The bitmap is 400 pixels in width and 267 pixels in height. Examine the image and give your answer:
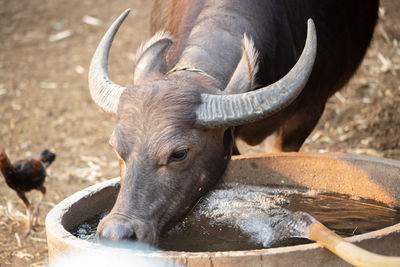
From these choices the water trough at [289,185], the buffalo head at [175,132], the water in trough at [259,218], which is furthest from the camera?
the water in trough at [259,218]

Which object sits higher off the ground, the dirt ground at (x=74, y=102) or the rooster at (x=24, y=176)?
the rooster at (x=24, y=176)

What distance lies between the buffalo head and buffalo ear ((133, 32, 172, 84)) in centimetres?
25

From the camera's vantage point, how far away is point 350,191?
3209 millimetres

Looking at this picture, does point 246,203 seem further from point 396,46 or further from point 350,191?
point 396,46

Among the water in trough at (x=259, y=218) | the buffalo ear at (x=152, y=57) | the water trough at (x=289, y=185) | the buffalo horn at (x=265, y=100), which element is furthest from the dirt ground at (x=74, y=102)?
the buffalo horn at (x=265, y=100)

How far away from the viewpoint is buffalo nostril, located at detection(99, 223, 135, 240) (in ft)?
7.70

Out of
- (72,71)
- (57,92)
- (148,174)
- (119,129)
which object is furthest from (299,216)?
(72,71)

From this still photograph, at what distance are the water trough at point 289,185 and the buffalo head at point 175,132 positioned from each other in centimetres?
30

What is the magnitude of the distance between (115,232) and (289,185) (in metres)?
1.33

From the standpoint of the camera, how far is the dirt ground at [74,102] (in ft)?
17.0

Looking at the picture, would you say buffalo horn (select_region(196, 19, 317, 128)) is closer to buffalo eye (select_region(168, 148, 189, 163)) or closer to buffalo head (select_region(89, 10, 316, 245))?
buffalo head (select_region(89, 10, 316, 245))

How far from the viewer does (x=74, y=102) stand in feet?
23.3

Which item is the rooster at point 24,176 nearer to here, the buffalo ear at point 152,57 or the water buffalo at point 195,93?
the water buffalo at point 195,93

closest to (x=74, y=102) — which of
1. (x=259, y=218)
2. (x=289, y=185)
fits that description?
(x=289, y=185)
